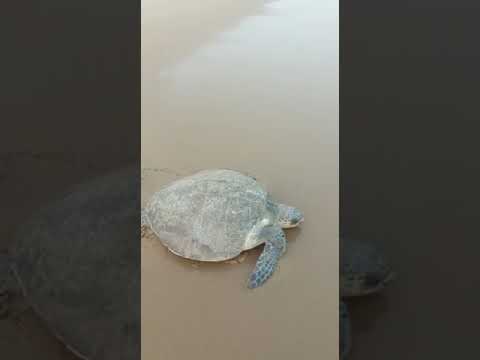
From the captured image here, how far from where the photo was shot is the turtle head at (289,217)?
110 cm

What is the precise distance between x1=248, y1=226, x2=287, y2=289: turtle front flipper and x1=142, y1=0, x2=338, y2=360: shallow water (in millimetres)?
25

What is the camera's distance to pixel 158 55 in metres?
1.15
